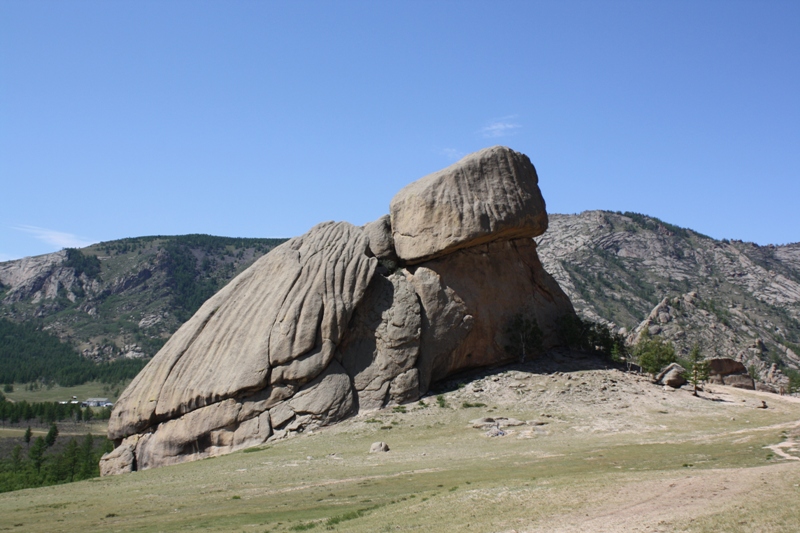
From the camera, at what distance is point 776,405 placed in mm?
44188

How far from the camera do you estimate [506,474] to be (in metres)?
25.0

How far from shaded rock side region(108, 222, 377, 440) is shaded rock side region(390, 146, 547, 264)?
3.67 m

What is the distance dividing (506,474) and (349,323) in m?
20.7

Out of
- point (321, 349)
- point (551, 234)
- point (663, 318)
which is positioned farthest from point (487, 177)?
point (551, 234)

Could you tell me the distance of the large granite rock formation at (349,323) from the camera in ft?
130

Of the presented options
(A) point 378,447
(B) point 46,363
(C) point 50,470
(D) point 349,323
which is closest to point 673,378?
(D) point 349,323

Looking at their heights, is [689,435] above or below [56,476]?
above

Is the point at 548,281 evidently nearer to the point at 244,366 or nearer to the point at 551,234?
the point at 244,366

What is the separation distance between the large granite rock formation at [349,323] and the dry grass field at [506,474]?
2399 millimetres

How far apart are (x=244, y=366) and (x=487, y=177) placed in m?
20.5

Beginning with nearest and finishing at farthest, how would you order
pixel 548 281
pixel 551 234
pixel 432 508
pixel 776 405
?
pixel 432 508 < pixel 776 405 < pixel 548 281 < pixel 551 234

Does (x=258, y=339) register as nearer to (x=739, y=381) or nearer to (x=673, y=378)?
(x=673, y=378)

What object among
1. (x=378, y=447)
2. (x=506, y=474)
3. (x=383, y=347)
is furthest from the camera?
(x=383, y=347)

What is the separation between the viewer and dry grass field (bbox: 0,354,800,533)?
58.1 feet
